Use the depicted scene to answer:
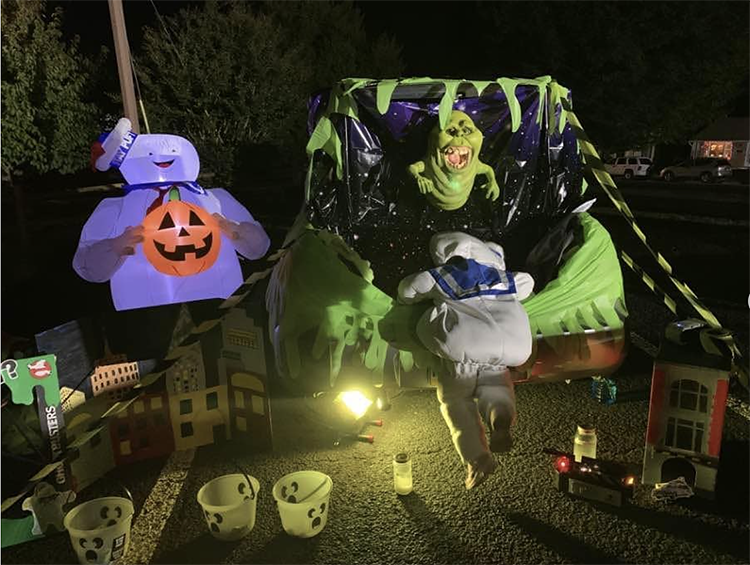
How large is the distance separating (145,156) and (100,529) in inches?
125

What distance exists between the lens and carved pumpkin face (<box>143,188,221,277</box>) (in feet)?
16.8

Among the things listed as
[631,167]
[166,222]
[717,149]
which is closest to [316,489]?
[166,222]

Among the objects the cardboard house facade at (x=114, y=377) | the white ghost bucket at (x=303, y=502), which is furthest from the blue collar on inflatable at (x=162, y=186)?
the white ghost bucket at (x=303, y=502)

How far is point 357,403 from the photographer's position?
420cm

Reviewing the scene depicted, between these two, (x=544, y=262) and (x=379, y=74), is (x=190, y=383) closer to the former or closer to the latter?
(x=544, y=262)

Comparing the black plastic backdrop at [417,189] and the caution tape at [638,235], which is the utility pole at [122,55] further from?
the caution tape at [638,235]

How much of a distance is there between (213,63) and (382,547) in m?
10.9

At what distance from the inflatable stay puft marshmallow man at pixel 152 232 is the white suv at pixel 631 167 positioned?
26.0 metres

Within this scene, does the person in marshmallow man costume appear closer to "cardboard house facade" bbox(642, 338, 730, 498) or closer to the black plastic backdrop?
"cardboard house facade" bbox(642, 338, 730, 498)

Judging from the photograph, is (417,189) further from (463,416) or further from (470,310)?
(463,416)

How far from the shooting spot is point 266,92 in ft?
41.5

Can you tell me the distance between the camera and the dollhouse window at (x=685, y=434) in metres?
3.47

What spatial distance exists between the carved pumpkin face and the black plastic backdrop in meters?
1.16

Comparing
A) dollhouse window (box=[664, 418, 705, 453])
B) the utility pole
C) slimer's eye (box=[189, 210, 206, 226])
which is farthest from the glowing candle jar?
the utility pole
